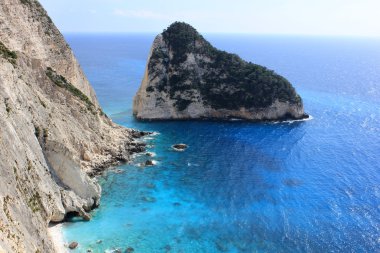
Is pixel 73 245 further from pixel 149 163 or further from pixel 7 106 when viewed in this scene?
pixel 149 163

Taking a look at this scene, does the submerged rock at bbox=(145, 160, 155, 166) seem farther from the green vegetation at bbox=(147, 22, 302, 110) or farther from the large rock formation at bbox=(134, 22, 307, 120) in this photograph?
the green vegetation at bbox=(147, 22, 302, 110)

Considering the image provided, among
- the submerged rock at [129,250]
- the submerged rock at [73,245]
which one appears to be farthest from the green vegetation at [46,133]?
the submerged rock at [129,250]

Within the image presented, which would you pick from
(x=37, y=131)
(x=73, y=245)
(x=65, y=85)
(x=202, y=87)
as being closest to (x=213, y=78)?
(x=202, y=87)

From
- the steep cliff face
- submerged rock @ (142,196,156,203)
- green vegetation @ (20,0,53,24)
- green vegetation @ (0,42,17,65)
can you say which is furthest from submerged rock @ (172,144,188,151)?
green vegetation @ (0,42,17,65)

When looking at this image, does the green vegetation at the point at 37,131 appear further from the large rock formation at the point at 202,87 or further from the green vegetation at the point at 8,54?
the large rock formation at the point at 202,87

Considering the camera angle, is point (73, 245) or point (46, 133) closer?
point (73, 245)

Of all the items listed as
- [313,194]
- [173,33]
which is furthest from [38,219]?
[173,33]

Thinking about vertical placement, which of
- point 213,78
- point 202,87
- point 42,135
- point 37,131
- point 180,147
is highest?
point 213,78

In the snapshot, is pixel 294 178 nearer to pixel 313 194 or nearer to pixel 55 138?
pixel 313 194
